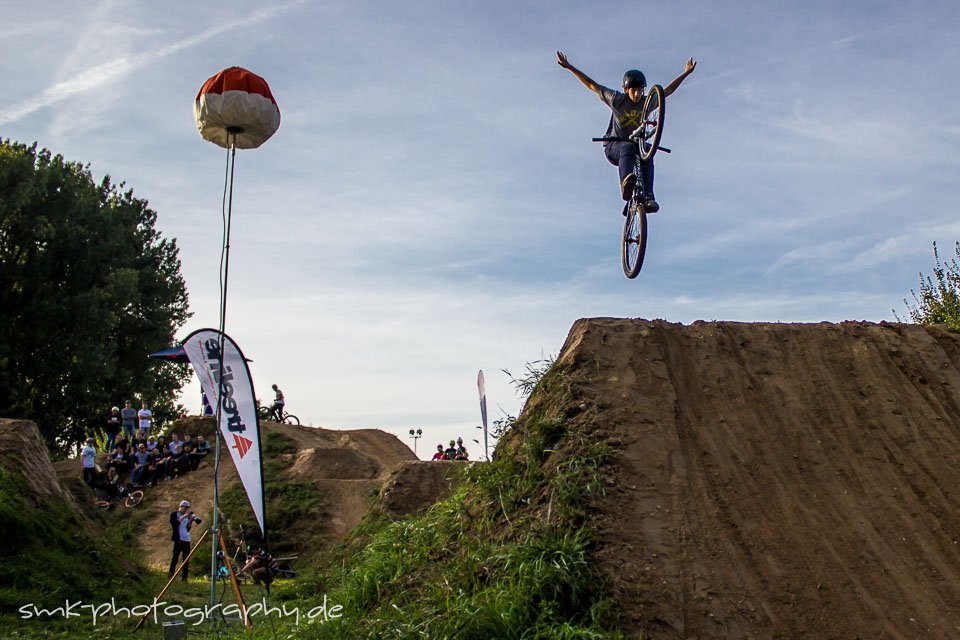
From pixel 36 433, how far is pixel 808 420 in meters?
13.5

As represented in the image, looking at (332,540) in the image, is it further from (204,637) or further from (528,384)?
(528,384)

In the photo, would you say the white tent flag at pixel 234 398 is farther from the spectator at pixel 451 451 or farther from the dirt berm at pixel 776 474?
the spectator at pixel 451 451

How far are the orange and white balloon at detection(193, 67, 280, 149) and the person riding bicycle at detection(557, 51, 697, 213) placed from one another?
360 centimetres

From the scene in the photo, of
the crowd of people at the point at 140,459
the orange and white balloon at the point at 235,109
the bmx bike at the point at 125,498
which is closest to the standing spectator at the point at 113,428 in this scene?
the crowd of people at the point at 140,459

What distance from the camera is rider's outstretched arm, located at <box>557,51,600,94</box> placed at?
1030 centimetres

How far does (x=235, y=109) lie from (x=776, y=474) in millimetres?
7198

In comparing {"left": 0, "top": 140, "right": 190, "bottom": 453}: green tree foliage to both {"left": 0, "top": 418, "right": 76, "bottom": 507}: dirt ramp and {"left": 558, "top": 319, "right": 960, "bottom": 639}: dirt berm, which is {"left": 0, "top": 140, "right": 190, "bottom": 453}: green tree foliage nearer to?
{"left": 0, "top": 418, "right": 76, "bottom": 507}: dirt ramp

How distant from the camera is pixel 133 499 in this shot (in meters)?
24.7

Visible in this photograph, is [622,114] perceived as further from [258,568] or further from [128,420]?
[128,420]

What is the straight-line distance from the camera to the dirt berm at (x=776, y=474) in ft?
21.7

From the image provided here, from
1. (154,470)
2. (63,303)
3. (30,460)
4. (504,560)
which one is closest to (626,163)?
(504,560)

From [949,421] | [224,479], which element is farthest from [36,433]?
[949,421]

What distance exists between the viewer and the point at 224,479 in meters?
25.9

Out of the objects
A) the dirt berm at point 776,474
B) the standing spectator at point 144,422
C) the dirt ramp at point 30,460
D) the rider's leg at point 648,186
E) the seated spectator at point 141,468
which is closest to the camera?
the dirt berm at point 776,474
